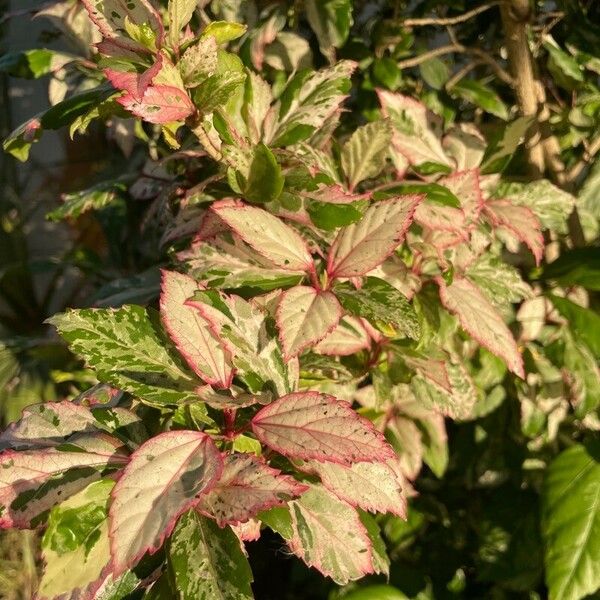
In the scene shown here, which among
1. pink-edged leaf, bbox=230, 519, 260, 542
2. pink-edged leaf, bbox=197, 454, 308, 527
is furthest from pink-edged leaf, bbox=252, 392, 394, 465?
pink-edged leaf, bbox=230, 519, 260, 542

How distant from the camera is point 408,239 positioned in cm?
106

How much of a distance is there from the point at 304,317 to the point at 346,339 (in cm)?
22

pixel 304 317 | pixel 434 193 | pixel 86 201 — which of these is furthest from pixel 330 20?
pixel 304 317

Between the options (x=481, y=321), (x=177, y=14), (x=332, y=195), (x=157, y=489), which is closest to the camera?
(x=157, y=489)

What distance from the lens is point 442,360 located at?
107 cm

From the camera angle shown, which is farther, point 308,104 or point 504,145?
point 504,145

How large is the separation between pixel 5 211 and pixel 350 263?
2.37 meters

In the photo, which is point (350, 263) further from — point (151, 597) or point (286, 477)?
point (151, 597)

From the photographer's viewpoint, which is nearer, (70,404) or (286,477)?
(286,477)

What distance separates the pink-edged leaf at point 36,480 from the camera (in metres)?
0.69

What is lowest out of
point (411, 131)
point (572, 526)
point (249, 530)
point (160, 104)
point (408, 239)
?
point (572, 526)

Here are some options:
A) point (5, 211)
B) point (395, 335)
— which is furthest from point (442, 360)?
point (5, 211)

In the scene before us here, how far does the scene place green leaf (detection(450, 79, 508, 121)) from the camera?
1.30 meters

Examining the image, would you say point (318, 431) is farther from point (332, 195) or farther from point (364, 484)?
point (332, 195)
